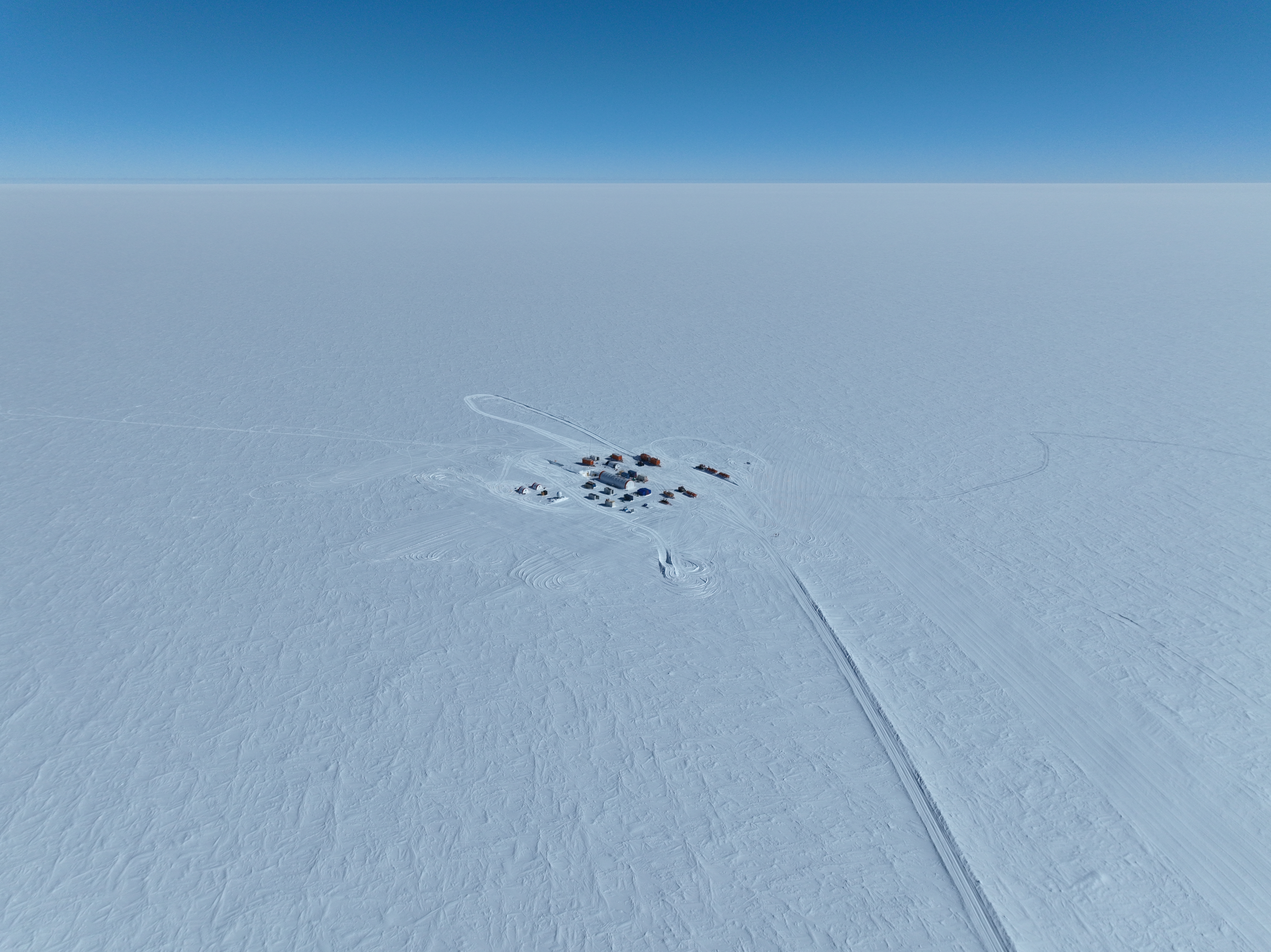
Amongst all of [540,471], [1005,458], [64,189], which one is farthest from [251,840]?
[64,189]

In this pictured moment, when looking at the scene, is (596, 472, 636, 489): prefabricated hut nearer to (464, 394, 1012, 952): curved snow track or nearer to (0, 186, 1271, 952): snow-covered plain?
(0, 186, 1271, 952): snow-covered plain

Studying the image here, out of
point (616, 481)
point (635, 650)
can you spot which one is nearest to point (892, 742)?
point (635, 650)

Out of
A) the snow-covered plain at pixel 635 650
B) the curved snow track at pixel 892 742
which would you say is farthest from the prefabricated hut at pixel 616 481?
the curved snow track at pixel 892 742

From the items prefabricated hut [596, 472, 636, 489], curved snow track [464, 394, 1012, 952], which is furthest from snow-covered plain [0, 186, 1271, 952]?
prefabricated hut [596, 472, 636, 489]

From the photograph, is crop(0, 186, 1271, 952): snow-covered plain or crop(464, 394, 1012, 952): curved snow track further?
crop(0, 186, 1271, 952): snow-covered plain

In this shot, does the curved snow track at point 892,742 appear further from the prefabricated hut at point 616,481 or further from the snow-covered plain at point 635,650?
the prefabricated hut at point 616,481

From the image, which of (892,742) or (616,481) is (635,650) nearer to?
(892,742)
